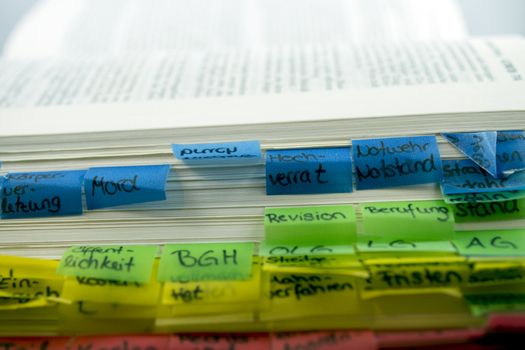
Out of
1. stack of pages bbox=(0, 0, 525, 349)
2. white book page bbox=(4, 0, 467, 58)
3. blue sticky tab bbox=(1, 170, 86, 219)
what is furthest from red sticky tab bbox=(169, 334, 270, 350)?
white book page bbox=(4, 0, 467, 58)

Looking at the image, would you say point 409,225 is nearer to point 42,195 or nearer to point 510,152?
point 510,152

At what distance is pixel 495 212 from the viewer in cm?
32

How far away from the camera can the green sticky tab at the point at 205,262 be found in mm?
313

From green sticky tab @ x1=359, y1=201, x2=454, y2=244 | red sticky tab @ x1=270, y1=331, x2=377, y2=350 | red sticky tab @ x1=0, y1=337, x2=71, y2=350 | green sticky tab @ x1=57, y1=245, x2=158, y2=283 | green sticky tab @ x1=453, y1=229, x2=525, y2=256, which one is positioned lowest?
red sticky tab @ x1=0, y1=337, x2=71, y2=350

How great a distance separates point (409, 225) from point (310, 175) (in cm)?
7

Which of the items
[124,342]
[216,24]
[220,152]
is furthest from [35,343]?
[216,24]

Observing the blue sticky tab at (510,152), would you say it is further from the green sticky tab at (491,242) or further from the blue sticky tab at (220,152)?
the blue sticky tab at (220,152)

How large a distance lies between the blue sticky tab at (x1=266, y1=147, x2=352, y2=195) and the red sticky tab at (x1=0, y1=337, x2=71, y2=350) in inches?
6.2

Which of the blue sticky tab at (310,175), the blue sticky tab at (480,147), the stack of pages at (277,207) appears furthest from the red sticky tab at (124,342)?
the blue sticky tab at (480,147)

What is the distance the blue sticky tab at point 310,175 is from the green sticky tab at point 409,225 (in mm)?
28

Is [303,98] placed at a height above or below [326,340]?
above

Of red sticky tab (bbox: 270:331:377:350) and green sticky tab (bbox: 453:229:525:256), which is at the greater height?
green sticky tab (bbox: 453:229:525:256)

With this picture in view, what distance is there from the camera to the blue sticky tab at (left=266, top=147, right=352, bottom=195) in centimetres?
34

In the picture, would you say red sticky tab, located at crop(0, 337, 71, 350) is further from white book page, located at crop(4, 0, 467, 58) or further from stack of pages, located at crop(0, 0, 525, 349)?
white book page, located at crop(4, 0, 467, 58)
